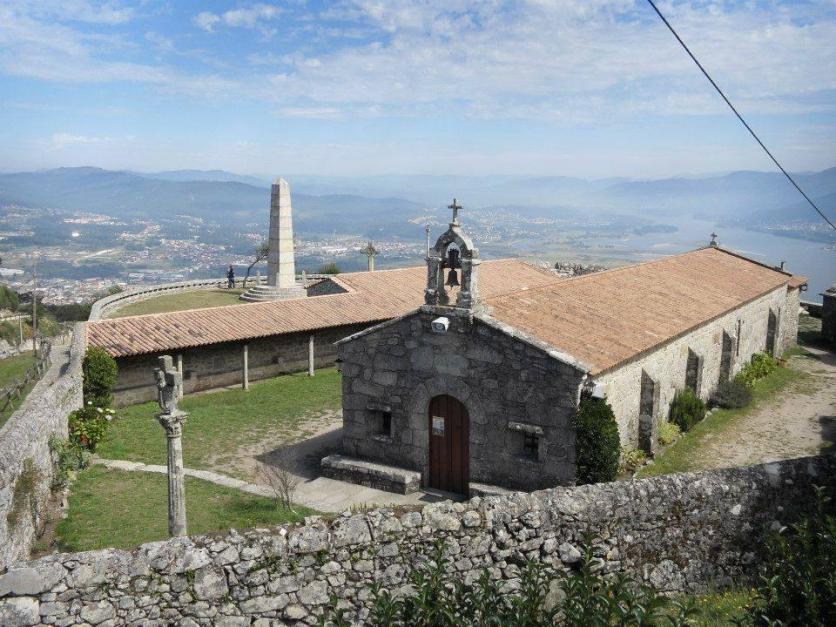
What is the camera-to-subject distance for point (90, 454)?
55.5ft

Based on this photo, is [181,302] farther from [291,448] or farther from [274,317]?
[291,448]

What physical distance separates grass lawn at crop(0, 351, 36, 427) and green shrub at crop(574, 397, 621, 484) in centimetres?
1331

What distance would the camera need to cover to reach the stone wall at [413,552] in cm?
632

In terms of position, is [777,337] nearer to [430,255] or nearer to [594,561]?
[430,255]

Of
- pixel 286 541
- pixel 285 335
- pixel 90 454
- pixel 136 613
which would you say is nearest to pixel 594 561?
pixel 286 541

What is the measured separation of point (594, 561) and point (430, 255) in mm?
8776

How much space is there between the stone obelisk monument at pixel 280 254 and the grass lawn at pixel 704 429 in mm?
22833

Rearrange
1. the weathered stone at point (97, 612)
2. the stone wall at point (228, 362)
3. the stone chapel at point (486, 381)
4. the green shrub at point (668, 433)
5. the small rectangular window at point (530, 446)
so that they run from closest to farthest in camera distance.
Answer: the weathered stone at point (97, 612)
the stone chapel at point (486, 381)
the small rectangular window at point (530, 446)
the green shrub at point (668, 433)
the stone wall at point (228, 362)

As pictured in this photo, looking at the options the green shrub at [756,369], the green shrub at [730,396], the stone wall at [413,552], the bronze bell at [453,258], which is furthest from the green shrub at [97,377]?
the green shrub at [756,369]

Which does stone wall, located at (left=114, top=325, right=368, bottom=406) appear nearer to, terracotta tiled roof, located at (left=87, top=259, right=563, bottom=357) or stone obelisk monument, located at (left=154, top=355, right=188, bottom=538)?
terracotta tiled roof, located at (left=87, top=259, right=563, bottom=357)

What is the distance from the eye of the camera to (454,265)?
15062mm

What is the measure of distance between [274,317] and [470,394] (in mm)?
13580

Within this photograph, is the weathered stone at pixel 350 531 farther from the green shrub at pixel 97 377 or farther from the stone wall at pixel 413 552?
the green shrub at pixel 97 377

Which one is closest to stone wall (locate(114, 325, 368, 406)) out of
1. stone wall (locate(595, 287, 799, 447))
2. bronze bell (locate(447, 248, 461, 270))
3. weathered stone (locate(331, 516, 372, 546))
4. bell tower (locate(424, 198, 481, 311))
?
bell tower (locate(424, 198, 481, 311))
